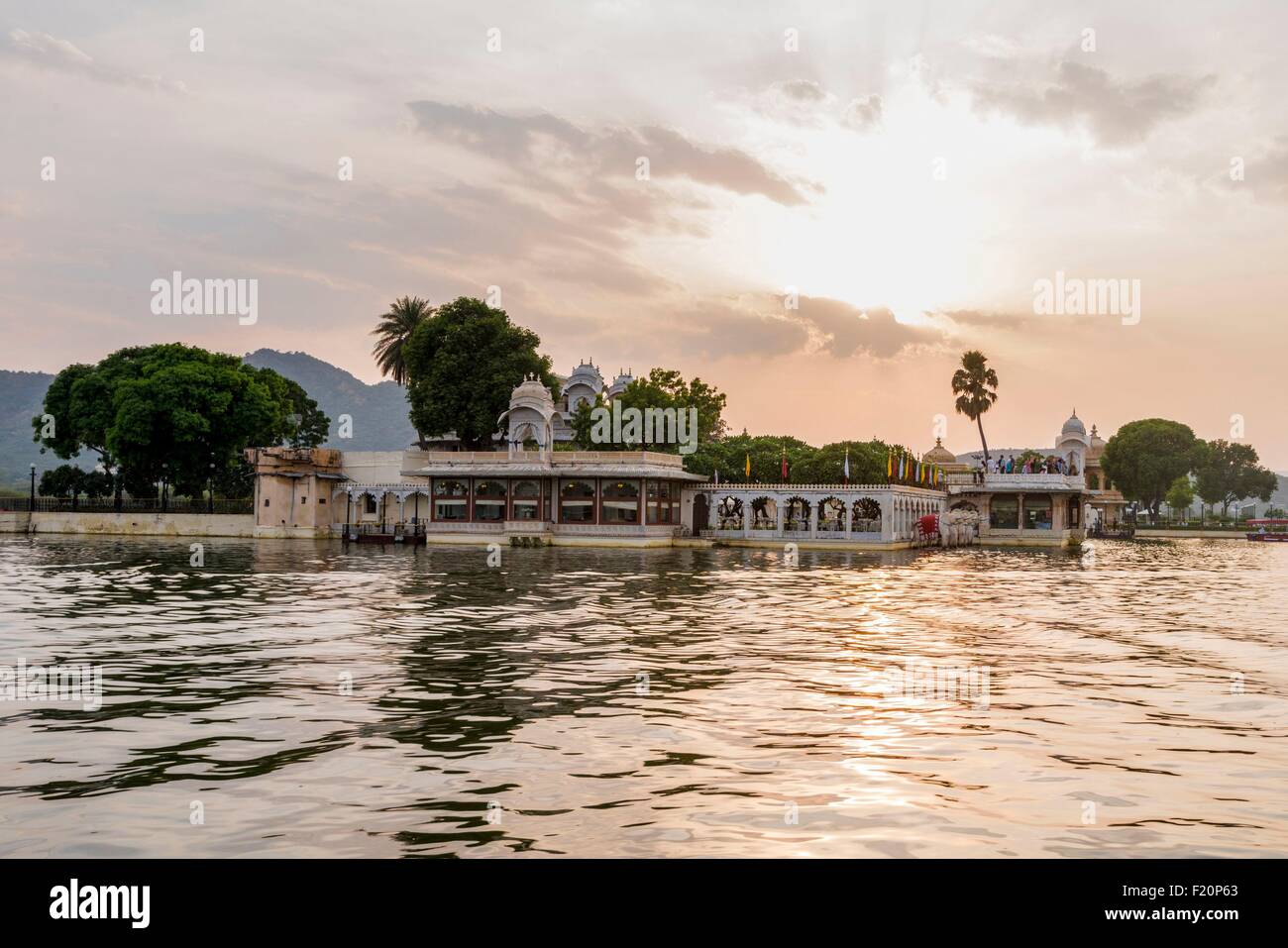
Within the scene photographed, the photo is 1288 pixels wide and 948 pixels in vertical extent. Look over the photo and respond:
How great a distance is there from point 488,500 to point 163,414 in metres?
21.7

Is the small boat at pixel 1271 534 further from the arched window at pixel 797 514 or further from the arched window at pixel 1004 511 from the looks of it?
the arched window at pixel 797 514

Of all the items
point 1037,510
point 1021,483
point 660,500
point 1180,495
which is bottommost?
point 1037,510

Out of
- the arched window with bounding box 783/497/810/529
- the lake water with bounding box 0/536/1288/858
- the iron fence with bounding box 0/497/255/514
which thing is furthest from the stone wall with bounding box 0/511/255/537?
the lake water with bounding box 0/536/1288/858

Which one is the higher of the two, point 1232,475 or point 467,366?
point 467,366

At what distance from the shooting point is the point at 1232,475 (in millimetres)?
131875

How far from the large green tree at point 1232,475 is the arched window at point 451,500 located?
319 feet

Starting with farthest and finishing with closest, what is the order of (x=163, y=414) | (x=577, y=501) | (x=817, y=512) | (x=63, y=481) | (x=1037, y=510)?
(x=63, y=481) → (x=1037, y=510) → (x=817, y=512) → (x=163, y=414) → (x=577, y=501)

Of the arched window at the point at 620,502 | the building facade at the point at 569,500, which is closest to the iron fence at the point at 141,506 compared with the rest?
the building facade at the point at 569,500

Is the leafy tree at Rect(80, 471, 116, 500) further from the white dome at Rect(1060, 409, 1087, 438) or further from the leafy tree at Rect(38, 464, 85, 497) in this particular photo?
the white dome at Rect(1060, 409, 1087, 438)

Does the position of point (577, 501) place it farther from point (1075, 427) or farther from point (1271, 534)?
point (1271, 534)

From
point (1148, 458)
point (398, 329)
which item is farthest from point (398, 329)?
point (1148, 458)

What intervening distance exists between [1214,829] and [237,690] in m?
11.8

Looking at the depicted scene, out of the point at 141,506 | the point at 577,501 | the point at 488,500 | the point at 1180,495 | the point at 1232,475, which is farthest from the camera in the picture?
the point at 1180,495

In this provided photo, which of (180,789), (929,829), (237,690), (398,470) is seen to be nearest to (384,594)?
(237,690)
